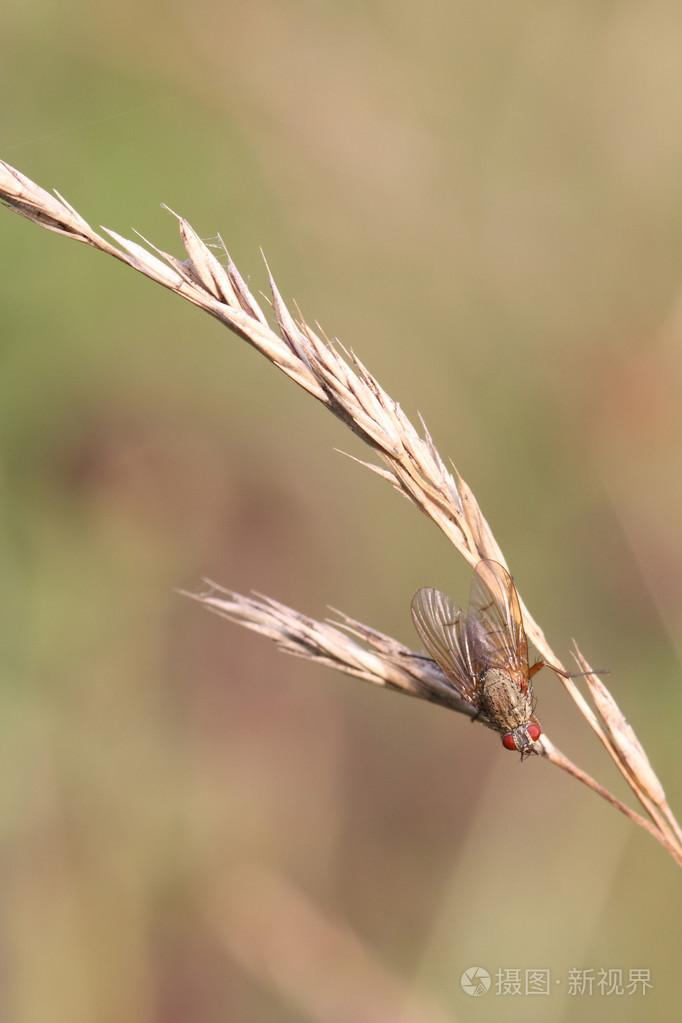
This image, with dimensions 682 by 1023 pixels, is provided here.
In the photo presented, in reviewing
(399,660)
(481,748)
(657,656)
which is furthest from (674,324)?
(399,660)

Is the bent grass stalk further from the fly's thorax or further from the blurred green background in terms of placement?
the blurred green background

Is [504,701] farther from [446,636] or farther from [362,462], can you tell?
[362,462]

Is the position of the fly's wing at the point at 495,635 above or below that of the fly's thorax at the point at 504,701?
above

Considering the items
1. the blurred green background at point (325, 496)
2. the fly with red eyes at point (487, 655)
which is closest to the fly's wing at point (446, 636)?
the fly with red eyes at point (487, 655)

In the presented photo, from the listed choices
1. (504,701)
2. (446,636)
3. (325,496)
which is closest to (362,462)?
(446,636)

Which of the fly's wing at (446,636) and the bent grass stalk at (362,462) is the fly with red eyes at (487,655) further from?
the bent grass stalk at (362,462)

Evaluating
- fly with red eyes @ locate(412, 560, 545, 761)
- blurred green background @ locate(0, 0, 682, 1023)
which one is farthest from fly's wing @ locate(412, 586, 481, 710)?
blurred green background @ locate(0, 0, 682, 1023)
